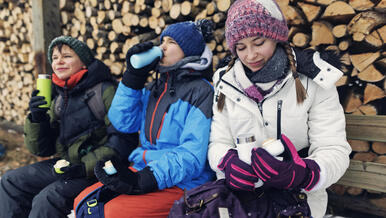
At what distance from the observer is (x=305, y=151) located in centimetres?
147

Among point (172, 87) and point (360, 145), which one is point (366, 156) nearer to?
point (360, 145)

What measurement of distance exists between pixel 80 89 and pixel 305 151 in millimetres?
1631

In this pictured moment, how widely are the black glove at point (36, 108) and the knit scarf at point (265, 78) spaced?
1425 mm

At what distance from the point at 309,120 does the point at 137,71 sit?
1056mm

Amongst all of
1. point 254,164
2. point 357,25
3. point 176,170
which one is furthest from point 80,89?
point 357,25

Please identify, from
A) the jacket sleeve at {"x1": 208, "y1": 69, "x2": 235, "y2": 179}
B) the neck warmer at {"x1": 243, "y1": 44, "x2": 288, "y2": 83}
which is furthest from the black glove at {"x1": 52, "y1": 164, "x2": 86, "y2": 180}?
the neck warmer at {"x1": 243, "y1": 44, "x2": 288, "y2": 83}

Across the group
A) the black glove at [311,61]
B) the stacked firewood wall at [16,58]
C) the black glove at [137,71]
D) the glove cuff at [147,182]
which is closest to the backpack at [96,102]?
the black glove at [137,71]

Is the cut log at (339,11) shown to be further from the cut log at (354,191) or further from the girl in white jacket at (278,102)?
the cut log at (354,191)

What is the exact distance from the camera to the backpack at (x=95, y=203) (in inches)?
57.1

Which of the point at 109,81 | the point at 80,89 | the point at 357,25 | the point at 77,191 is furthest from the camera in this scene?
the point at 109,81

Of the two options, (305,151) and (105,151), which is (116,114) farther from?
(305,151)

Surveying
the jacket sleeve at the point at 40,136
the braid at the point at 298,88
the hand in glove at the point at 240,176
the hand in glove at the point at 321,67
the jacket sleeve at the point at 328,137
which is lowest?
the jacket sleeve at the point at 40,136

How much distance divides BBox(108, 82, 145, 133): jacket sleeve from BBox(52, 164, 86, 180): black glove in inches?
14.4

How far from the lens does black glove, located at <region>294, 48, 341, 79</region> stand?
4.33ft
